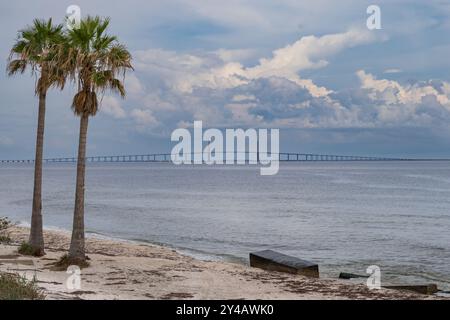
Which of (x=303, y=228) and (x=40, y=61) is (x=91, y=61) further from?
(x=303, y=228)

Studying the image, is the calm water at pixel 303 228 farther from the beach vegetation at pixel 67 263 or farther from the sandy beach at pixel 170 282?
the beach vegetation at pixel 67 263

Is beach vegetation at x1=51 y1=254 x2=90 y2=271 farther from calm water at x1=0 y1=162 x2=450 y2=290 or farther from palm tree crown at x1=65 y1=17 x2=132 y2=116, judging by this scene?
calm water at x1=0 y1=162 x2=450 y2=290

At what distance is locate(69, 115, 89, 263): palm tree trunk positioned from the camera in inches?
847

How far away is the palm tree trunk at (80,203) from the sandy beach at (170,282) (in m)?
0.73

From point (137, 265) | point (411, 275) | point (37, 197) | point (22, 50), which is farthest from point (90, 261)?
point (411, 275)

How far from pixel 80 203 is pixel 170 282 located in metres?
4.51

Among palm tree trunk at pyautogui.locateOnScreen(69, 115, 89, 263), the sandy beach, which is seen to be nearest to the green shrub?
the sandy beach

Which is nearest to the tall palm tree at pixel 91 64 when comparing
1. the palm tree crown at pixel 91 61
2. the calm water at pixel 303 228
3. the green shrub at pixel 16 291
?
the palm tree crown at pixel 91 61

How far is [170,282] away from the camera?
20891mm

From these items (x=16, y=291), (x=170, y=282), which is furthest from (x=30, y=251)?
(x=16, y=291)

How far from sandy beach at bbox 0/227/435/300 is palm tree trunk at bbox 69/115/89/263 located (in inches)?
28.8

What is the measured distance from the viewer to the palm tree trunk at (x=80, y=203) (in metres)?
21.5
